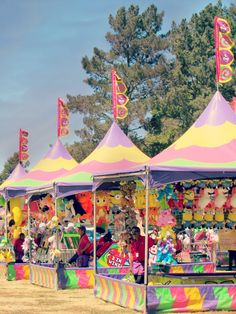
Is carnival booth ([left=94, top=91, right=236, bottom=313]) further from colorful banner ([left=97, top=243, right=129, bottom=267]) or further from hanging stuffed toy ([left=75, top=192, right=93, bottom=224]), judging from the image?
hanging stuffed toy ([left=75, top=192, right=93, bottom=224])

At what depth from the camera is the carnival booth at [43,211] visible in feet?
67.6

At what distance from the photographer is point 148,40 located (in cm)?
6109

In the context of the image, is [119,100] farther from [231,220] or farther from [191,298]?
[191,298]

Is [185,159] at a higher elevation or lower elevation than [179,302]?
higher

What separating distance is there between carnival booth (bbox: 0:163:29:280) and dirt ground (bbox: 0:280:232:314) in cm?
231

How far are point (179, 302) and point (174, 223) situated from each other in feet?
13.9

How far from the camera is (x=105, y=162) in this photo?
22.6 meters

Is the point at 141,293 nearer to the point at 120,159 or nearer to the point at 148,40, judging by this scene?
the point at 120,159

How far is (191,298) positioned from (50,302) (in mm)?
3732

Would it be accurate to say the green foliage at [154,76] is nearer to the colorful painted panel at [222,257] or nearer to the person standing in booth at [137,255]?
the colorful painted panel at [222,257]

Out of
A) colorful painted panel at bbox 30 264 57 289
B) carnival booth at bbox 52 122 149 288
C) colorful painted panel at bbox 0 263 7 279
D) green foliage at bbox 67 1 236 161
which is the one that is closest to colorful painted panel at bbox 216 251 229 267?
carnival booth at bbox 52 122 149 288

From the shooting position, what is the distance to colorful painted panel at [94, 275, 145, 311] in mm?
14484

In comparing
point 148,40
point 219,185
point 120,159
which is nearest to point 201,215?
point 219,185

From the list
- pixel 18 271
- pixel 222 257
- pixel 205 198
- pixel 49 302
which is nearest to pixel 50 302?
pixel 49 302
